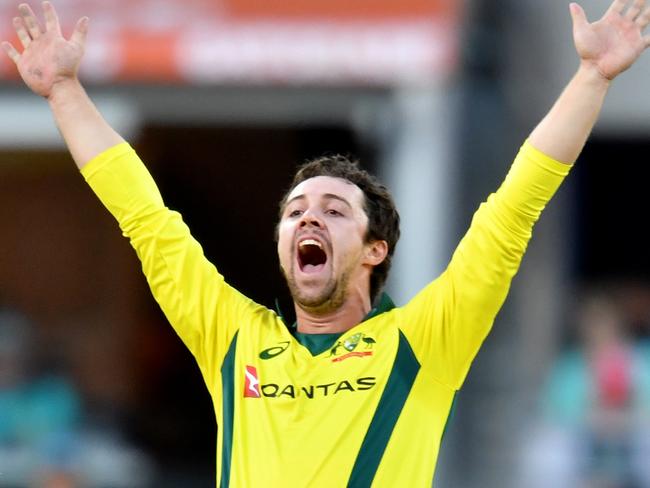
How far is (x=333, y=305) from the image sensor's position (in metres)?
4.25

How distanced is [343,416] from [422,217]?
5.81 m

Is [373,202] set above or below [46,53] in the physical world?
below

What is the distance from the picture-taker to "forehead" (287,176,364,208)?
433 centimetres

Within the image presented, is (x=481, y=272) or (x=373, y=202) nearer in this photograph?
(x=481, y=272)

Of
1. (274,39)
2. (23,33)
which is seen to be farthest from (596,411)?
(23,33)

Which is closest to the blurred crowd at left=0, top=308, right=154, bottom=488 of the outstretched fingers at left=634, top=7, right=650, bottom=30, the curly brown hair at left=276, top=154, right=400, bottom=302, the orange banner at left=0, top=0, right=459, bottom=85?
the orange banner at left=0, top=0, right=459, bottom=85

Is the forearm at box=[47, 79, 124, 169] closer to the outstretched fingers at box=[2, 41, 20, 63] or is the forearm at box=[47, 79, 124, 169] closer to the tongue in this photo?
the outstretched fingers at box=[2, 41, 20, 63]

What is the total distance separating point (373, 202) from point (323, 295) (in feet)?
1.50

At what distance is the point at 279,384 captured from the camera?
4035 millimetres

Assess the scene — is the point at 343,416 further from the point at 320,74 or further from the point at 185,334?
the point at 320,74

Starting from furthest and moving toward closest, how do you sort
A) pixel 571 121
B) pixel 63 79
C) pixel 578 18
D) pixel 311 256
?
pixel 311 256, pixel 63 79, pixel 578 18, pixel 571 121

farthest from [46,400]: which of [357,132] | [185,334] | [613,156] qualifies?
[185,334]

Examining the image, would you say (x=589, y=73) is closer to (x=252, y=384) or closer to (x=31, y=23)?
(x=252, y=384)

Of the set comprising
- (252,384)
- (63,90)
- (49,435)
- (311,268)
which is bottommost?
(252,384)
